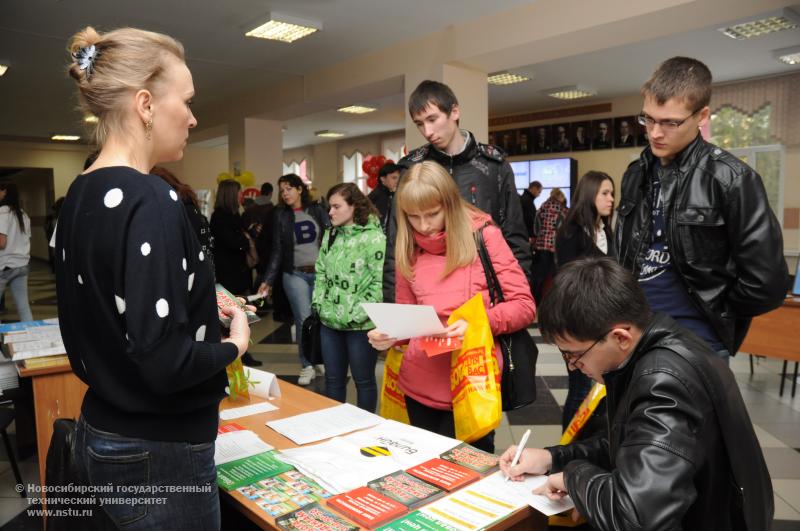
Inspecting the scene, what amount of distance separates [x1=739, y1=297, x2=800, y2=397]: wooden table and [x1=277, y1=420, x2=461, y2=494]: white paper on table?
304cm

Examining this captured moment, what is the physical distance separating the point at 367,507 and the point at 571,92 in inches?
365

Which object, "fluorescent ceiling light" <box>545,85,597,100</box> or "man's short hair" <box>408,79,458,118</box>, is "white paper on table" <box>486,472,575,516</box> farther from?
"fluorescent ceiling light" <box>545,85,597,100</box>

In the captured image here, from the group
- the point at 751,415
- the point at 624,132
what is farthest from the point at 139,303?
the point at 624,132

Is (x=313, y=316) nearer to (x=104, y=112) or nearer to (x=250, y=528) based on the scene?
(x=250, y=528)

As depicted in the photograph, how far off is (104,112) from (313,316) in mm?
2107

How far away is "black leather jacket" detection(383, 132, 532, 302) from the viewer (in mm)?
2145

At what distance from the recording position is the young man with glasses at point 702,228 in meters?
1.55

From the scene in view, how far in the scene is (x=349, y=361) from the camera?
2.93 meters

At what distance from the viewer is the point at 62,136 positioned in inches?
535

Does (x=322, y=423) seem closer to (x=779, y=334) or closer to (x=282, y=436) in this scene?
(x=282, y=436)

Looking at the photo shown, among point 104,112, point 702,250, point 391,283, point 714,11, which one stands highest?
point 714,11

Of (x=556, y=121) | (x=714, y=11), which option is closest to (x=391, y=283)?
(x=714, y=11)

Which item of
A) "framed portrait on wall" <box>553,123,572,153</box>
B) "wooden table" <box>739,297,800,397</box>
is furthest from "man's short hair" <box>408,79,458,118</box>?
"framed portrait on wall" <box>553,123,572,153</box>

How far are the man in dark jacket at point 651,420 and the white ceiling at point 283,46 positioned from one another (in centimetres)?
464
